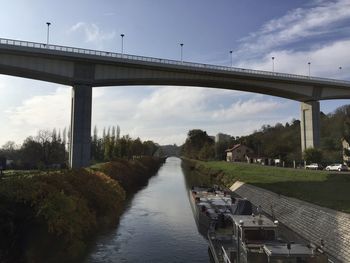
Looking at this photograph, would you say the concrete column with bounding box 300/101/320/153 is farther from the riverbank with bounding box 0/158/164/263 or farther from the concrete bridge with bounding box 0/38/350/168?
the riverbank with bounding box 0/158/164/263

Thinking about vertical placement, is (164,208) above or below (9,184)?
below

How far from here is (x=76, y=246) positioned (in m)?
29.2

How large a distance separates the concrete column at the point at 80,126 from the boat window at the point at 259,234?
163ft

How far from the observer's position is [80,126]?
229 ft

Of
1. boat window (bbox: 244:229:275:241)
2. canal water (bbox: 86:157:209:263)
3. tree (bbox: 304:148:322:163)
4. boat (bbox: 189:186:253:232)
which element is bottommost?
canal water (bbox: 86:157:209:263)

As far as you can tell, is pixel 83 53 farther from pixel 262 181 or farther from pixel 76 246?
pixel 76 246

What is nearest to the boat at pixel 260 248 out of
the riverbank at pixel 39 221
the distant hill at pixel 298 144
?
the riverbank at pixel 39 221

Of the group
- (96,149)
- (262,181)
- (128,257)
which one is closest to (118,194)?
(128,257)

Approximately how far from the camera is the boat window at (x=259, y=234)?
24125 mm

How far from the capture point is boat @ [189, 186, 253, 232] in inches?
1438

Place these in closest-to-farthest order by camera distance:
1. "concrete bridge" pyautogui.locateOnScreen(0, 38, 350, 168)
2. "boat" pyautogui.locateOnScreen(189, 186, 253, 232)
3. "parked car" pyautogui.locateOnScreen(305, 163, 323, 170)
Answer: "boat" pyautogui.locateOnScreen(189, 186, 253, 232) < "concrete bridge" pyautogui.locateOnScreen(0, 38, 350, 168) < "parked car" pyautogui.locateOnScreen(305, 163, 323, 170)

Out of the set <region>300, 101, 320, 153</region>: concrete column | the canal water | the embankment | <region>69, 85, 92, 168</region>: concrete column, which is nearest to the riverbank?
the canal water

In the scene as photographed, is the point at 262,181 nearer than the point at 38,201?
No

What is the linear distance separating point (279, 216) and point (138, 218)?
16.4m
